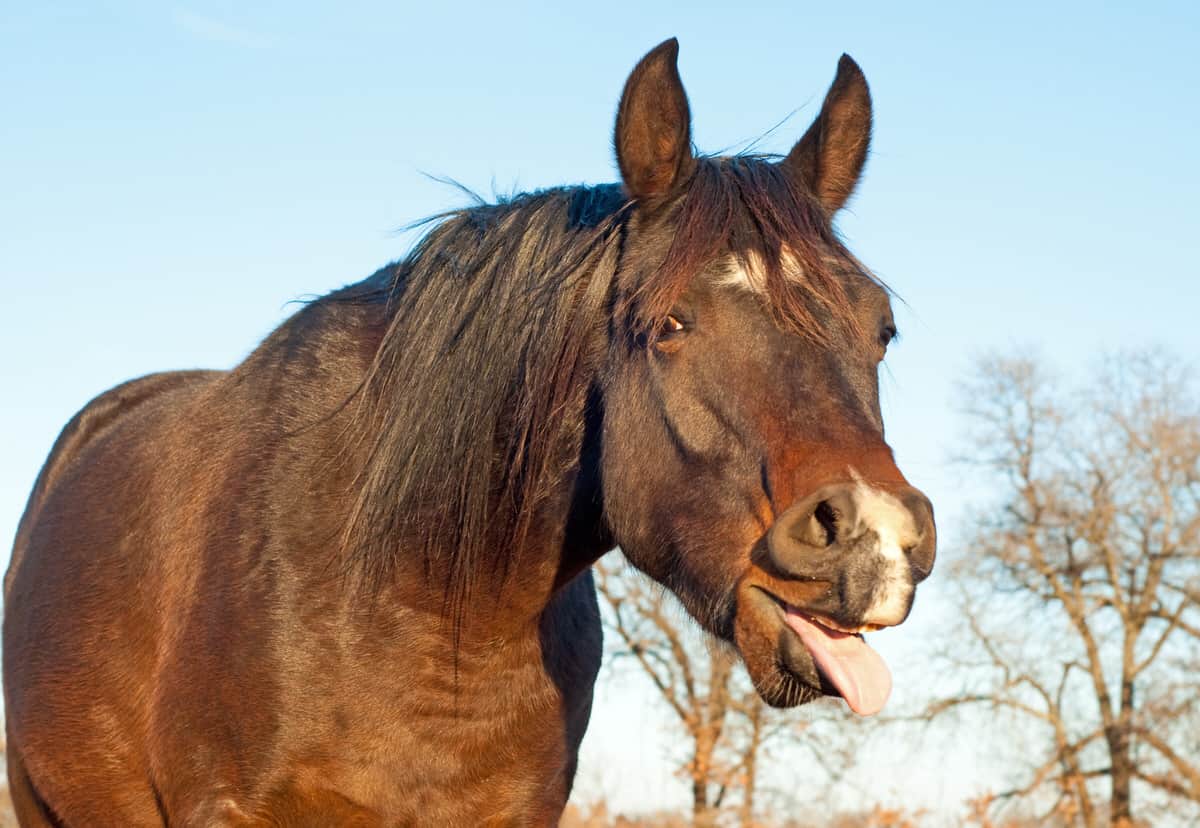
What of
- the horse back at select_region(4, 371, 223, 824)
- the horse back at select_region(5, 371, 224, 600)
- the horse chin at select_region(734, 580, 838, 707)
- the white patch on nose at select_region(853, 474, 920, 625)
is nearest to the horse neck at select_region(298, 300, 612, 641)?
the horse chin at select_region(734, 580, 838, 707)

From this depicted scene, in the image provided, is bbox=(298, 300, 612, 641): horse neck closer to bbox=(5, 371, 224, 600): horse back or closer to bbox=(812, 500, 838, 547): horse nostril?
bbox=(812, 500, 838, 547): horse nostril

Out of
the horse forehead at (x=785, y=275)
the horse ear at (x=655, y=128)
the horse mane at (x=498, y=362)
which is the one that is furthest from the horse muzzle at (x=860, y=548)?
the horse ear at (x=655, y=128)

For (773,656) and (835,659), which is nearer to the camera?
(835,659)

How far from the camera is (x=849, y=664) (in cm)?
306

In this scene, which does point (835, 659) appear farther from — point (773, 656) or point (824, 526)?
point (824, 526)

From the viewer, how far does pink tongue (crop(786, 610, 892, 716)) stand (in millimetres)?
3006

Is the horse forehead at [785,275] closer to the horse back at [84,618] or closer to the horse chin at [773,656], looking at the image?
the horse chin at [773,656]

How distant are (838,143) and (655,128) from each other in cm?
72

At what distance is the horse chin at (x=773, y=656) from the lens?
3141 millimetres

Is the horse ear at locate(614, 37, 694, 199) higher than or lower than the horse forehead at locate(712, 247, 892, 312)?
higher

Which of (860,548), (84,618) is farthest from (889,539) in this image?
(84,618)

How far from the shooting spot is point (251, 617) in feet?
12.9

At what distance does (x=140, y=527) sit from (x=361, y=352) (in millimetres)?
989

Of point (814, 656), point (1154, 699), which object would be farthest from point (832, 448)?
point (1154, 699)
